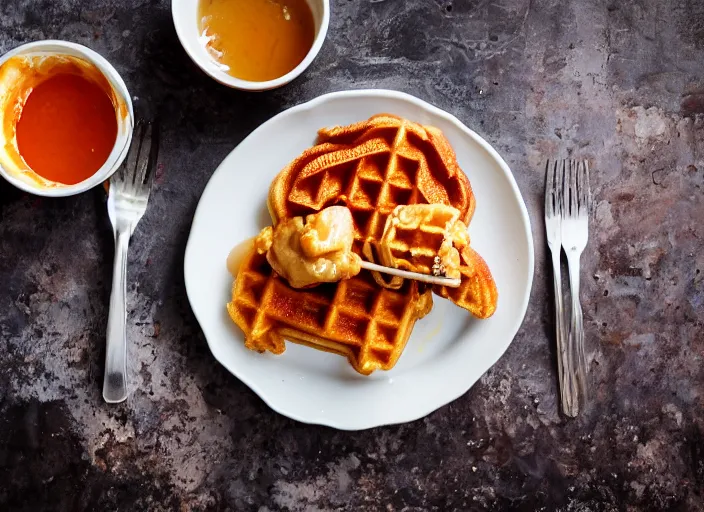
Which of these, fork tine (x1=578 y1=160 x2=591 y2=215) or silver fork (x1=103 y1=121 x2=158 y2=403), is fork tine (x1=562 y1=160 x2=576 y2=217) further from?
silver fork (x1=103 y1=121 x2=158 y2=403)

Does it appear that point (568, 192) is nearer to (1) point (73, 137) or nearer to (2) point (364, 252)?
(2) point (364, 252)

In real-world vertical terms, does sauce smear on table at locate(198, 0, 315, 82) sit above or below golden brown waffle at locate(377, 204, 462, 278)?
above

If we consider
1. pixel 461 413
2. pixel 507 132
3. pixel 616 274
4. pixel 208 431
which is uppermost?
pixel 507 132

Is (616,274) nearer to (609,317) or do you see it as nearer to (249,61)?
(609,317)

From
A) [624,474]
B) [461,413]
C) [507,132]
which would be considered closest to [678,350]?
[624,474]

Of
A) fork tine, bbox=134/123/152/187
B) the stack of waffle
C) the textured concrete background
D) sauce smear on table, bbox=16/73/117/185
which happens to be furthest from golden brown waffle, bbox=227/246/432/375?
sauce smear on table, bbox=16/73/117/185

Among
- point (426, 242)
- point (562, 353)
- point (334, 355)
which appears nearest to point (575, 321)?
point (562, 353)
